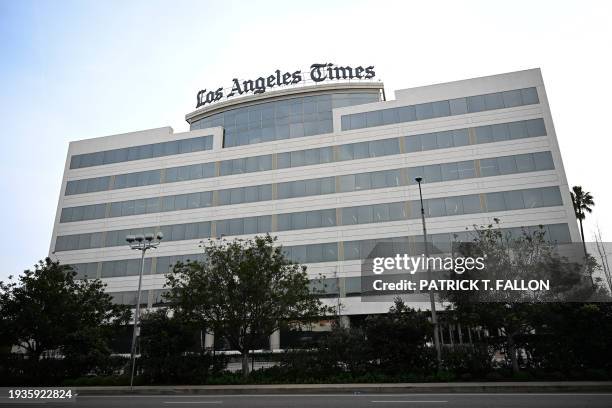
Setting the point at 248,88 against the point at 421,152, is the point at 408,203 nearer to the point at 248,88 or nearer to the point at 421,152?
the point at 421,152

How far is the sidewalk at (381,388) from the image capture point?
15.4 metres

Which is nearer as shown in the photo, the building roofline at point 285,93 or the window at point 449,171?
the window at point 449,171

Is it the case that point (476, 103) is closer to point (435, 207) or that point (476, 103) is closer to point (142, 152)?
point (435, 207)

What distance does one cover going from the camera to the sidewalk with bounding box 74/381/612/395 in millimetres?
15438

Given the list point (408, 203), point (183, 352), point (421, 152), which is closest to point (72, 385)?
point (183, 352)

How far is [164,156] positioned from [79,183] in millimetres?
11732

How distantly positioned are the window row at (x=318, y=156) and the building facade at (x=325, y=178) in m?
0.12

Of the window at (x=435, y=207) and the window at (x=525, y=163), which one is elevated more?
the window at (x=525, y=163)

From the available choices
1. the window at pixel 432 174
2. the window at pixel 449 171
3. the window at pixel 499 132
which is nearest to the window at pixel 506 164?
the window at pixel 499 132

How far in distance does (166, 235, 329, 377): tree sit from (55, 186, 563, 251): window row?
18.2 meters

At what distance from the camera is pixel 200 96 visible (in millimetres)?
53938

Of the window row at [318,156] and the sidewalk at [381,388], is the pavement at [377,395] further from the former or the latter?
the window row at [318,156]

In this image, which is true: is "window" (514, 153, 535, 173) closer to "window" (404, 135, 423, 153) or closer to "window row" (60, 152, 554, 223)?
"window row" (60, 152, 554, 223)

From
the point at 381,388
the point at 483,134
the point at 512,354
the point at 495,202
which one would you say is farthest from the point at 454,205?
the point at 381,388
